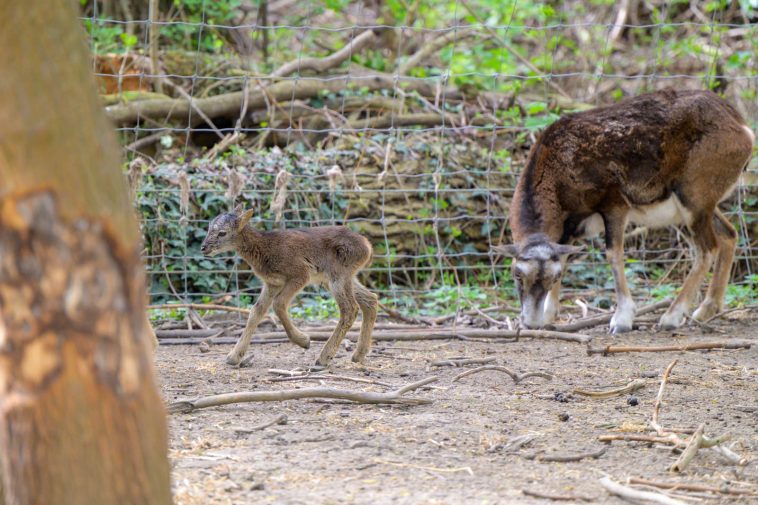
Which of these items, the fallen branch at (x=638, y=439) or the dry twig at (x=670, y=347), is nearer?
the fallen branch at (x=638, y=439)

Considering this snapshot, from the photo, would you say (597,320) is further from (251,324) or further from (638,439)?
(638,439)

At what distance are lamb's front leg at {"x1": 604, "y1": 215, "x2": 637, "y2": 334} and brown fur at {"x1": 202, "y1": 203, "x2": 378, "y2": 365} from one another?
2.81 meters

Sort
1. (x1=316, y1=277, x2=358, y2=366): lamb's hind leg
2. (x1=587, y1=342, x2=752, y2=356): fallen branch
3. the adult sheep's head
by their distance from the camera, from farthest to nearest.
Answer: the adult sheep's head < (x1=587, y1=342, x2=752, y2=356): fallen branch < (x1=316, y1=277, x2=358, y2=366): lamb's hind leg

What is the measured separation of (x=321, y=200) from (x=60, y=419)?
27.0ft

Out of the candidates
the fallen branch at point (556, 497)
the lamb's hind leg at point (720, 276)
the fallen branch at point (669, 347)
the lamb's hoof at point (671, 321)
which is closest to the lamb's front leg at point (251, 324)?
the fallen branch at point (669, 347)

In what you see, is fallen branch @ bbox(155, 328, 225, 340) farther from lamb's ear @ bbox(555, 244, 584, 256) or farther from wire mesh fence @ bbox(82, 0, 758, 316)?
lamb's ear @ bbox(555, 244, 584, 256)

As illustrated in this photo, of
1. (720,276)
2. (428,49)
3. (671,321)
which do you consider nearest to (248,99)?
(428,49)

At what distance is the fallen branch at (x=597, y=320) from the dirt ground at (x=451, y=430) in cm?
121

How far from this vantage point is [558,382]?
6703 millimetres

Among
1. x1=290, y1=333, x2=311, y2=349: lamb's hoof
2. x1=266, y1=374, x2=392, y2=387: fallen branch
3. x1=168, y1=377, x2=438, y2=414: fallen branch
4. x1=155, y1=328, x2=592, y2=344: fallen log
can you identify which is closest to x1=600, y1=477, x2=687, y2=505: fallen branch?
x1=168, y1=377, x2=438, y2=414: fallen branch

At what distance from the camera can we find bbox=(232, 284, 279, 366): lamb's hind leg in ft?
23.3

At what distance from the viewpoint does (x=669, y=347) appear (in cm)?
780

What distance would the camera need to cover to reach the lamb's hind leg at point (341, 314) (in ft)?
23.2

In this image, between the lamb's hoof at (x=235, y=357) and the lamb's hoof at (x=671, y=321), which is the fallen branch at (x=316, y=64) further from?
the lamb's hoof at (x=235, y=357)
